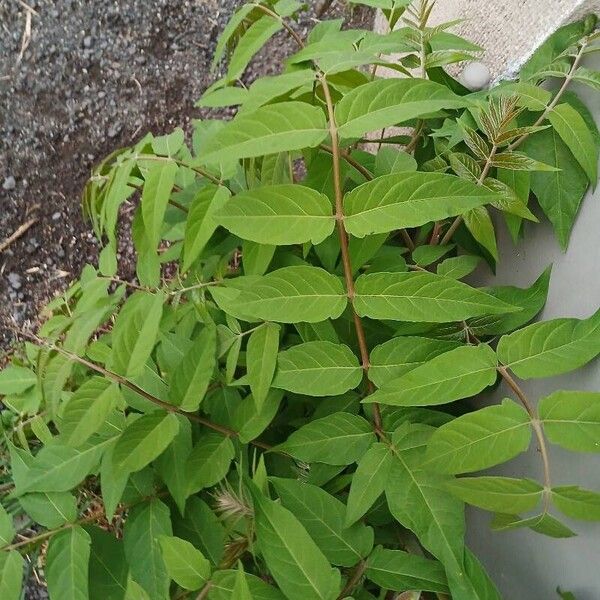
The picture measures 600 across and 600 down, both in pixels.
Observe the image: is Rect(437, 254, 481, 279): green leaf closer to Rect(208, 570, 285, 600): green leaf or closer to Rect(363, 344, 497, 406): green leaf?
Rect(363, 344, 497, 406): green leaf

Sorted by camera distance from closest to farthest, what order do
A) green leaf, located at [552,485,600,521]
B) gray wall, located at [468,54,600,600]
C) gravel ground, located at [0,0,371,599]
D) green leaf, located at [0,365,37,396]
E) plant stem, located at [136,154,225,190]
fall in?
green leaf, located at [552,485,600,521] → gray wall, located at [468,54,600,600] → plant stem, located at [136,154,225,190] → green leaf, located at [0,365,37,396] → gravel ground, located at [0,0,371,599]

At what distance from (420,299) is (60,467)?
608 mm

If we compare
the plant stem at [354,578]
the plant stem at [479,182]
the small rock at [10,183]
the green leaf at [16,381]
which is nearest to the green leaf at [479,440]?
the plant stem at [354,578]

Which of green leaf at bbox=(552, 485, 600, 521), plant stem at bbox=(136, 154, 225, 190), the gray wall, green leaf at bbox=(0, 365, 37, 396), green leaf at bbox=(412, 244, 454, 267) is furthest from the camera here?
green leaf at bbox=(0, 365, 37, 396)

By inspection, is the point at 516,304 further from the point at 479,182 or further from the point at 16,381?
the point at 16,381

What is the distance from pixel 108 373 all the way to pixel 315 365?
288mm

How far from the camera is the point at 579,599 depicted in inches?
30.0

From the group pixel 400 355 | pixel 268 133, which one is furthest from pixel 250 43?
pixel 400 355

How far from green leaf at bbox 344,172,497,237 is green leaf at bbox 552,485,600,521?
34cm

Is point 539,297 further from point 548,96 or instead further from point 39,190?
point 39,190

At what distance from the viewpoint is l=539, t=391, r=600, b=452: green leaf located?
2.12ft

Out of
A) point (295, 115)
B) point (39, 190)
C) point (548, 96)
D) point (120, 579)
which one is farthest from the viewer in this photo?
point (39, 190)

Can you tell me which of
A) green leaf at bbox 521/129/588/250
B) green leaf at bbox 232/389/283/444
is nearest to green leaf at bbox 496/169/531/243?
green leaf at bbox 521/129/588/250

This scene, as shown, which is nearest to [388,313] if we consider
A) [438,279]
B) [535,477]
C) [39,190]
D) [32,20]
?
[438,279]
